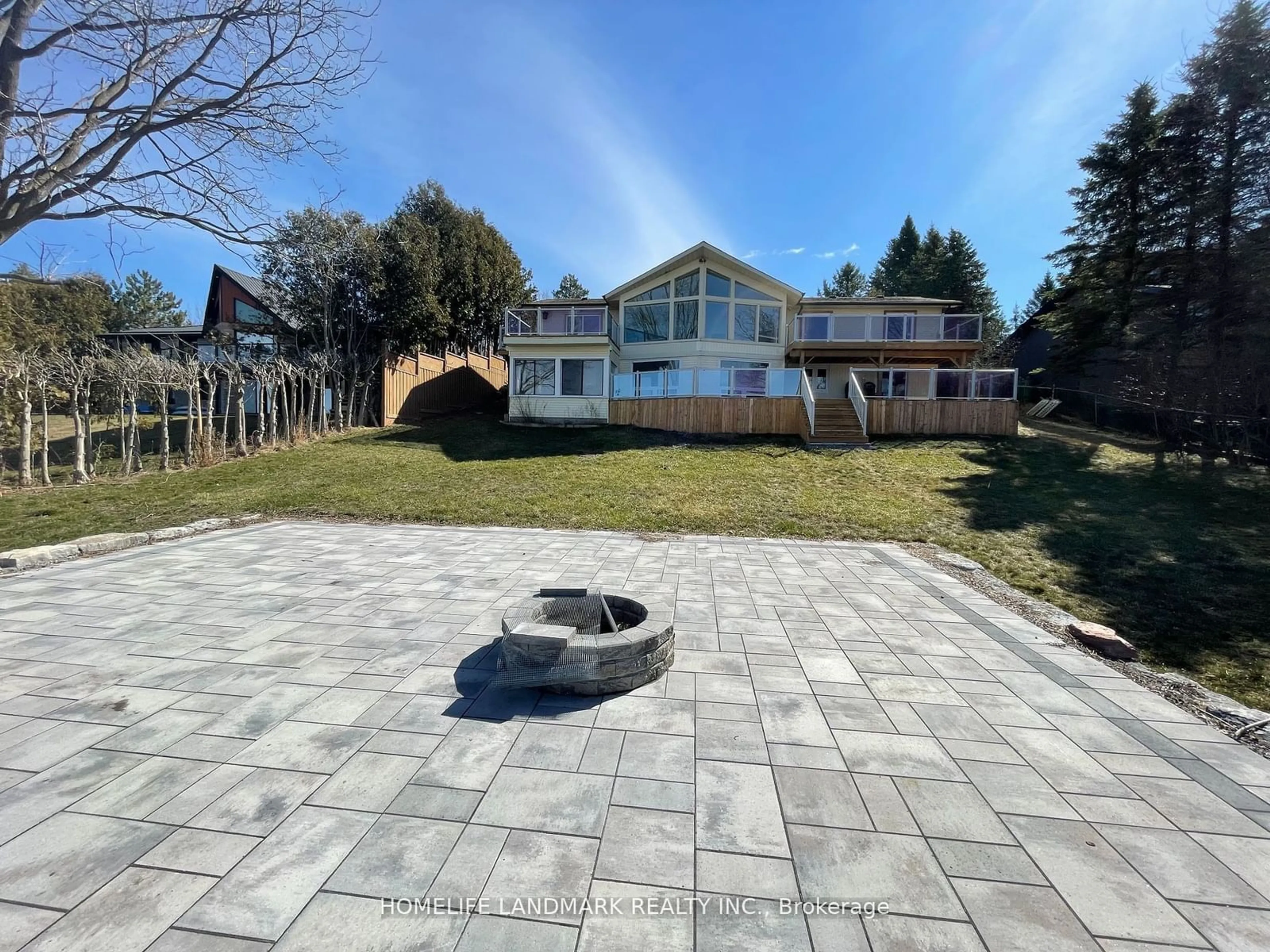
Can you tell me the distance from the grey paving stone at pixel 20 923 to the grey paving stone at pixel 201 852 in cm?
25

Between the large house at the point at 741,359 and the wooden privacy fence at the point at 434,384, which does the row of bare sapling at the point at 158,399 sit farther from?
the large house at the point at 741,359

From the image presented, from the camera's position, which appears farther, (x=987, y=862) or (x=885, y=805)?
(x=885, y=805)

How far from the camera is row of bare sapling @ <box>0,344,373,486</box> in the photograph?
1003 cm

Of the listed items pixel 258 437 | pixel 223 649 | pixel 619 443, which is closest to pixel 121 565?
pixel 223 649

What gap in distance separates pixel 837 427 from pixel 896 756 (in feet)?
46.2

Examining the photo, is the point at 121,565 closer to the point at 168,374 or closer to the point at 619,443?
the point at 168,374

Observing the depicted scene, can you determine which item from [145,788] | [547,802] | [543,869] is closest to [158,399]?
[145,788]

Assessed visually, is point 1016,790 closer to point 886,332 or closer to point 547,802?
point 547,802

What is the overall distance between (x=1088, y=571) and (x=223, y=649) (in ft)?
31.0

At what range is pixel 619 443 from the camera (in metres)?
15.9

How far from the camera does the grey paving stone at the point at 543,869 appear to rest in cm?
178

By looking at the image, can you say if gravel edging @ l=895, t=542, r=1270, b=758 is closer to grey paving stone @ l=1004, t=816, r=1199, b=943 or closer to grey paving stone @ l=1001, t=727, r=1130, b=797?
grey paving stone @ l=1001, t=727, r=1130, b=797

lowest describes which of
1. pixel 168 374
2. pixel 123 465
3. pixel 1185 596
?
pixel 1185 596

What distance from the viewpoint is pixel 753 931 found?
5.49ft
